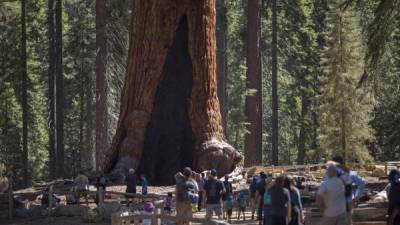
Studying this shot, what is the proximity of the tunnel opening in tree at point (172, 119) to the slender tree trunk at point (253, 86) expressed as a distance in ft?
29.9

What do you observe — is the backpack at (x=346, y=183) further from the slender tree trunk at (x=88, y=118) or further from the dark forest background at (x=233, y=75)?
the slender tree trunk at (x=88, y=118)

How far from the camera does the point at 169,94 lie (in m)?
29.7

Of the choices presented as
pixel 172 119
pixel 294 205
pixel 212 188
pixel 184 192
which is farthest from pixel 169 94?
pixel 294 205

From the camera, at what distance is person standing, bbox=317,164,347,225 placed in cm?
1182

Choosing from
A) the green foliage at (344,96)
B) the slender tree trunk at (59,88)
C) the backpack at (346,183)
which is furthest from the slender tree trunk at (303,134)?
the backpack at (346,183)

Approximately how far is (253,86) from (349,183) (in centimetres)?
2683

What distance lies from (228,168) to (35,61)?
27295 mm

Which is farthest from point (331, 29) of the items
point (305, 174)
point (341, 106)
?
point (305, 174)

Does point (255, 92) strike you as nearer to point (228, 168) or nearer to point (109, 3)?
point (109, 3)

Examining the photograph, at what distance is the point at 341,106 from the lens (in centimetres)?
3884

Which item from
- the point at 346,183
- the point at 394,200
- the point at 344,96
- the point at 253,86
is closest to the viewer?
the point at 346,183

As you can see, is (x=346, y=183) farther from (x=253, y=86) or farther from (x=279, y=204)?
(x=253, y=86)

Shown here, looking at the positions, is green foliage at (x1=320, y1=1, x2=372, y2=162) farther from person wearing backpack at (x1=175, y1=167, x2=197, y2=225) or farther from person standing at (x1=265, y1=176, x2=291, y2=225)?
person standing at (x1=265, y1=176, x2=291, y2=225)

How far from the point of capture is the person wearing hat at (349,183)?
12508 mm
